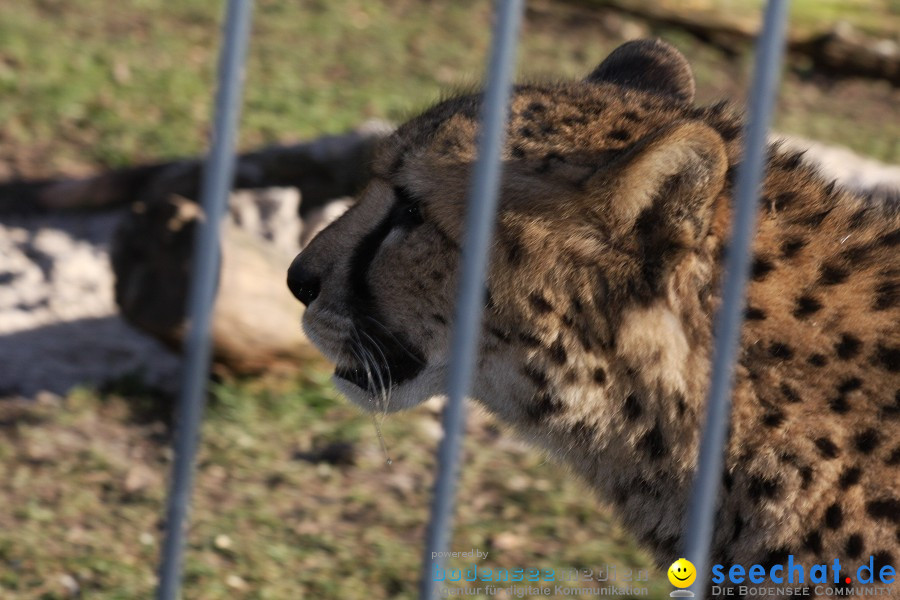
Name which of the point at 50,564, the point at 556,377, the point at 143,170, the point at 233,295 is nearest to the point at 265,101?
the point at 143,170

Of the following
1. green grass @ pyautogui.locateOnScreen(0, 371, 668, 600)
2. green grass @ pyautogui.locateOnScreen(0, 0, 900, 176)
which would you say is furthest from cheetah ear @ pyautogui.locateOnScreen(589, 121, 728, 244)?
green grass @ pyautogui.locateOnScreen(0, 0, 900, 176)

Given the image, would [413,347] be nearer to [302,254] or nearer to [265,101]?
[302,254]

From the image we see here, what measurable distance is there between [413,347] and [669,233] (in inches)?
22.3

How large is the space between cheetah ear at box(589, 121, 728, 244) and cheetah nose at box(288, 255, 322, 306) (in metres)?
0.61

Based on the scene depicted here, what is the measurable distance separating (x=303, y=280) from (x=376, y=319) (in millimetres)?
158

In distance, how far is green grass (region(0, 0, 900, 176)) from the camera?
5859 millimetres

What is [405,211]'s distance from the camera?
2.08 m

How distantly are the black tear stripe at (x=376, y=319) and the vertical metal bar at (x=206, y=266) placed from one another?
727 millimetres

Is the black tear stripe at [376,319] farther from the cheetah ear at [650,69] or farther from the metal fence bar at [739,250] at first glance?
the metal fence bar at [739,250]

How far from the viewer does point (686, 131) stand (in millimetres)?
1653

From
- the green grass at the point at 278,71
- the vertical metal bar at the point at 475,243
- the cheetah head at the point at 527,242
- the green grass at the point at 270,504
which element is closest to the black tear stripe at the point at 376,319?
the cheetah head at the point at 527,242

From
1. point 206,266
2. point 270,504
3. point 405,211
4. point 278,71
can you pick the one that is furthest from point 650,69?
point 278,71

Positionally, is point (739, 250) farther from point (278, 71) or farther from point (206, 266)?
point (278, 71)

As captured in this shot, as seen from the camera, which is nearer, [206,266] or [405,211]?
[206,266]
